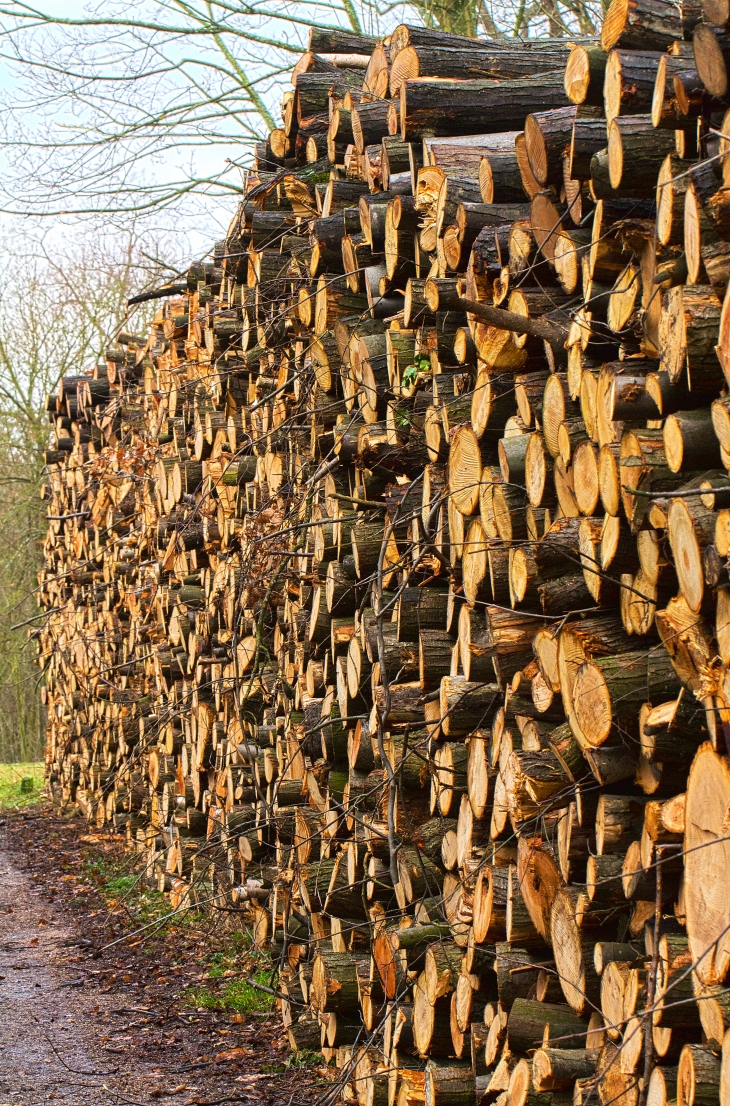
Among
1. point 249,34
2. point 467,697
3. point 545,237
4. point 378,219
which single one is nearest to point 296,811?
point 467,697

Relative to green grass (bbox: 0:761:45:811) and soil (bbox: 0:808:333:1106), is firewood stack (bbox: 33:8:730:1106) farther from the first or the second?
green grass (bbox: 0:761:45:811)

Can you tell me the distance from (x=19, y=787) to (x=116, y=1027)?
33.8ft

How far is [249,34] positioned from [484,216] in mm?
10773

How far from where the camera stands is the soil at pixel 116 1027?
4.31 m

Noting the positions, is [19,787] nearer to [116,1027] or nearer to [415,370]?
[116,1027]

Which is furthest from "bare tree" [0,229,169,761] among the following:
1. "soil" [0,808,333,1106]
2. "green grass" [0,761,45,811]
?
"soil" [0,808,333,1106]

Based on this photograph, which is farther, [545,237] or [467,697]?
[467,697]

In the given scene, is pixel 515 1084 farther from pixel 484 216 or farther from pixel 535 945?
pixel 484 216

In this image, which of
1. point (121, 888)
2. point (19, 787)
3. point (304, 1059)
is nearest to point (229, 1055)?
point (304, 1059)

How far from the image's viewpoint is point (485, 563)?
313 cm

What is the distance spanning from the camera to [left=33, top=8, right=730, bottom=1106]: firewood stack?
2.23 metres

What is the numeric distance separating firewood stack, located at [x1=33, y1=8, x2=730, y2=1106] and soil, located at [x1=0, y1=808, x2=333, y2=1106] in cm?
27

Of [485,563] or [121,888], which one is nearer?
[485,563]

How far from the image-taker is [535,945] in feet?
9.29
